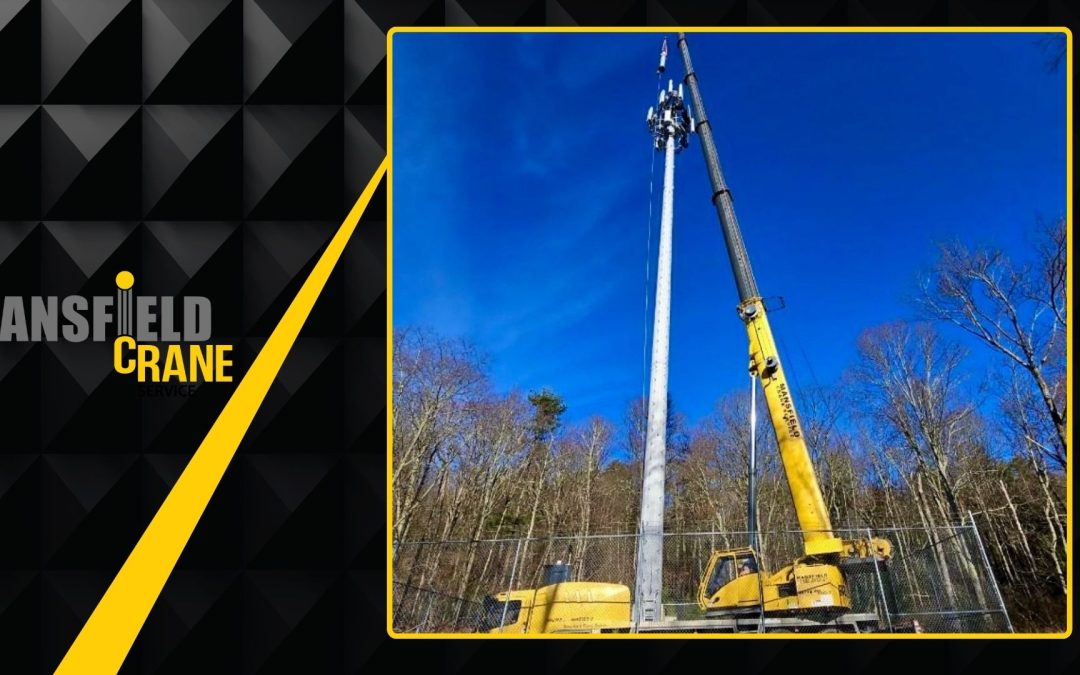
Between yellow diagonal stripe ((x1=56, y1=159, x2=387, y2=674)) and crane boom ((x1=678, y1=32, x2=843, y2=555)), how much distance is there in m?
5.74

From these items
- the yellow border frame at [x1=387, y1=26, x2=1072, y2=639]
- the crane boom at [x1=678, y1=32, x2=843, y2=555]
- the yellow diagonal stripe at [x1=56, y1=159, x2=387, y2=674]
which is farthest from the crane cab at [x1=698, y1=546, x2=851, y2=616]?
the yellow diagonal stripe at [x1=56, y1=159, x2=387, y2=674]

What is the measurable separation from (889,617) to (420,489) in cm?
1200

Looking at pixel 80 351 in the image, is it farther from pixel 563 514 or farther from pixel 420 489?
pixel 563 514

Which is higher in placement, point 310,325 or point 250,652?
point 310,325

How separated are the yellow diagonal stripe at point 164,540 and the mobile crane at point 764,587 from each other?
432 cm

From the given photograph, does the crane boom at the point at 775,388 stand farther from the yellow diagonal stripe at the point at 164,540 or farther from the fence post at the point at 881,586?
the yellow diagonal stripe at the point at 164,540

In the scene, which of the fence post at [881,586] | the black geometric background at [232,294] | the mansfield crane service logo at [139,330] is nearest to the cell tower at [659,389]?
the fence post at [881,586]

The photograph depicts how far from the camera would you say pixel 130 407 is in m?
3.58

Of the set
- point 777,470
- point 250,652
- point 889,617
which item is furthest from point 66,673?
point 777,470

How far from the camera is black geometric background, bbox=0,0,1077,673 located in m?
3.50

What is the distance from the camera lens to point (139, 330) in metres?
3.61

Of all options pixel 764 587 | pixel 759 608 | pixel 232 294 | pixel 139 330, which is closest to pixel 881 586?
pixel 764 587

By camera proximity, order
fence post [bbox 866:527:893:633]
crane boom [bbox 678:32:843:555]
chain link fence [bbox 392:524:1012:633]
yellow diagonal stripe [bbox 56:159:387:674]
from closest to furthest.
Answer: yellow diagonal stripe [bbox 56:159:387:674] < chain link fence [bbox 392:524:1012:633] < fence post [bbox 866:527:893:633] < crane boom [bbox 678:32:843:555]

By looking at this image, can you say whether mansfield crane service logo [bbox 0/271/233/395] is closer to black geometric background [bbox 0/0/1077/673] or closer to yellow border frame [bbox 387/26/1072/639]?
black geometric background [bbox 0/0/1077/673]
